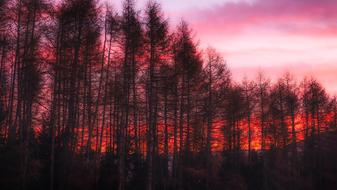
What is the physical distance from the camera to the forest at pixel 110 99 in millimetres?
18672

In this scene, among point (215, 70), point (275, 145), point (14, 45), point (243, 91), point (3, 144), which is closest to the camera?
point (3, 144)

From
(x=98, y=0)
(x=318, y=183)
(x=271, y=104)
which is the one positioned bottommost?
(x=318, y=183)

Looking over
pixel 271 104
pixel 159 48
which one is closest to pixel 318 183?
pixel 271 104

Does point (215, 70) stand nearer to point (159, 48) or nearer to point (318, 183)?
point (159, 48)

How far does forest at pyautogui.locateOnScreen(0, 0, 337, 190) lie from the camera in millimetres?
18672

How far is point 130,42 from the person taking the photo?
21516 millimetres

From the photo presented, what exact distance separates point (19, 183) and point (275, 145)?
29.0 meters

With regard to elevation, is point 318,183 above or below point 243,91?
below

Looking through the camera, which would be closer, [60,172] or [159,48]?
[60,172]

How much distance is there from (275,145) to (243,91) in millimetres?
7302

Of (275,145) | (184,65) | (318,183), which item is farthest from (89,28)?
(318,183)

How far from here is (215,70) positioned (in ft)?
94.2

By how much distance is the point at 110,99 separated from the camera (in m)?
26.0

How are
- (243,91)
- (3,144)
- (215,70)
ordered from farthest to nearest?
(243,91)
(215,70)
(3,144)
